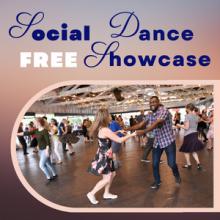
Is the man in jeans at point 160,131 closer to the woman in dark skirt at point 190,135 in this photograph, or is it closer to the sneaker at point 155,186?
the sneaker at point 155,186

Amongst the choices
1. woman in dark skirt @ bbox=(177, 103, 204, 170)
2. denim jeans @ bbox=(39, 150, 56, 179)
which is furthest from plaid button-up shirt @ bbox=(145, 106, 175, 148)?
denim jeans @ bbox=(39, 150, 56, 179)

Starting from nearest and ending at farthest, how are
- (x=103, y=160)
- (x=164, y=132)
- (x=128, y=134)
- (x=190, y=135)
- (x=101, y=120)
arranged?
(x=128, y=134) → (x=101, y=120) → (x=103, y=160) → (x=164, y=132) → (x=190, y=135)

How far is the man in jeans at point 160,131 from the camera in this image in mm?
3656

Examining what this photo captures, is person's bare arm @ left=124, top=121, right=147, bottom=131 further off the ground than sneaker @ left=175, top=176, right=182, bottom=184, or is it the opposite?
person's bare arm @ left=124, top=121, right=147, bottom=131

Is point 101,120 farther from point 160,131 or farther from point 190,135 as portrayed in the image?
point 190,135

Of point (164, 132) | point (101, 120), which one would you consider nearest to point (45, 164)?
point (101, 120)

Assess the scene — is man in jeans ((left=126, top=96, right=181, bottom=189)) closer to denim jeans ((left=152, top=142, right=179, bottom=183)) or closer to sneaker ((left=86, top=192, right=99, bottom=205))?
denim jeans ((left=152, top=142, right=179, bottom=183))

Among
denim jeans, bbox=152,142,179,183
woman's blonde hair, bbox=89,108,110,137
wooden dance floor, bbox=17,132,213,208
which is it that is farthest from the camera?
denim jeans, bbox=152,142,179,183

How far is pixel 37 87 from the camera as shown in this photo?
333cm

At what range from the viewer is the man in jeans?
144 inches

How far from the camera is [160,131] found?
3838mm
